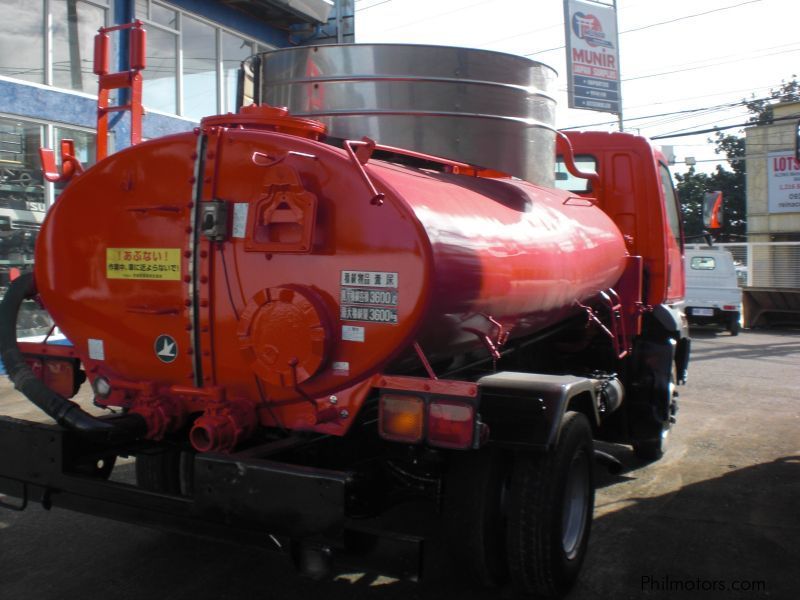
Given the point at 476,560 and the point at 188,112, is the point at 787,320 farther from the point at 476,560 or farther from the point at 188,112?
the point at 476,560

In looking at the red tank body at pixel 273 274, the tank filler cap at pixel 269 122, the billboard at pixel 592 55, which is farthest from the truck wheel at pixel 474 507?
the billboard at pixel 592 55

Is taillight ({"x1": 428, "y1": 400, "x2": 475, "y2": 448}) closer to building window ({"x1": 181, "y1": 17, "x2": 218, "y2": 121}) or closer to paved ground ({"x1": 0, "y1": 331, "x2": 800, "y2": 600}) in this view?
paved ground ({"x1": 0, "y1": 331, "x2": 800, "y2": 600})

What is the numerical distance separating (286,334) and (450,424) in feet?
2.47

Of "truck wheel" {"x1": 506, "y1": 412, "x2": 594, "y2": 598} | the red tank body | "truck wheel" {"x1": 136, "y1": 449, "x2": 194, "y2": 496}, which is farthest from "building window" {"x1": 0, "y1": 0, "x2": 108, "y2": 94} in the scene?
"truck wheel" {"x1": 506, "y1": 412, "x2": 594, "y2": 598}

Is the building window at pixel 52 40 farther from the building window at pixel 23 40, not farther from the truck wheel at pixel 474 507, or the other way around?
the truck wheel at pixel 474 507

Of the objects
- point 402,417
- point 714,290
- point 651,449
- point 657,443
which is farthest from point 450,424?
point 714,290

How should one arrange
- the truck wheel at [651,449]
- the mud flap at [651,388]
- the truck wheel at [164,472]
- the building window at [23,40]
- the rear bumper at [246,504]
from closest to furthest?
1. the rear bumper at [246,504]
2. the truck wheel at [164,472]
3. the mud flap at [651,388]
4. the truck wheel at [651,449]
5. the building window at [23,40]

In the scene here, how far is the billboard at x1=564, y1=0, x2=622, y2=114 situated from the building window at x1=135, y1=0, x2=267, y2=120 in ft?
36.4

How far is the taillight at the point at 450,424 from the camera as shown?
296cm

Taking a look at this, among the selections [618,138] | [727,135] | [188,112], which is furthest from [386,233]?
[727,135]

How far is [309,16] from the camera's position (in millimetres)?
14664

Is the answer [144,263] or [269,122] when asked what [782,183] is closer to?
[269,122]

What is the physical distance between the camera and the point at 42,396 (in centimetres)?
365

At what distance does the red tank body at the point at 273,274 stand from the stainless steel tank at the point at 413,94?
1.73 ft
